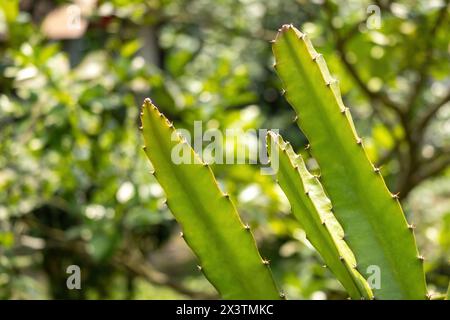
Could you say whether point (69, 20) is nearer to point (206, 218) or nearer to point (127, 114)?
point (127, 114)

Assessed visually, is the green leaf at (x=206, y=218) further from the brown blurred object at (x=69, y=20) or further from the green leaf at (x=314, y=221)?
the brown blurred object at (x=69, y=20)

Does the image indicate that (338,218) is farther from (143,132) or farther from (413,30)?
(413,30)

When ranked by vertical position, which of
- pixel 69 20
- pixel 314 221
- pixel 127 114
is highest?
pixel 69 20

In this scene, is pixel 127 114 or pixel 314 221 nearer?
pixel 314 221

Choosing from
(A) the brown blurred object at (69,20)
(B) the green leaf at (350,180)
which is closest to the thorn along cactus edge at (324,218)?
(B) the green leaf at (350,180)

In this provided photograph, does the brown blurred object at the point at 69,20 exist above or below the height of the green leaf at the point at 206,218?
above

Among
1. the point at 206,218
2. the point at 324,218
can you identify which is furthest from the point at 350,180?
the point at 206,218

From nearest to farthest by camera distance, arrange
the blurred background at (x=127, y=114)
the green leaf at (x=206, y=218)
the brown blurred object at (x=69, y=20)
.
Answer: the green leaf at (x=206, y=218), the blurred background at (x=127, y=114), the brown blurred object at (x=69, y=20)
